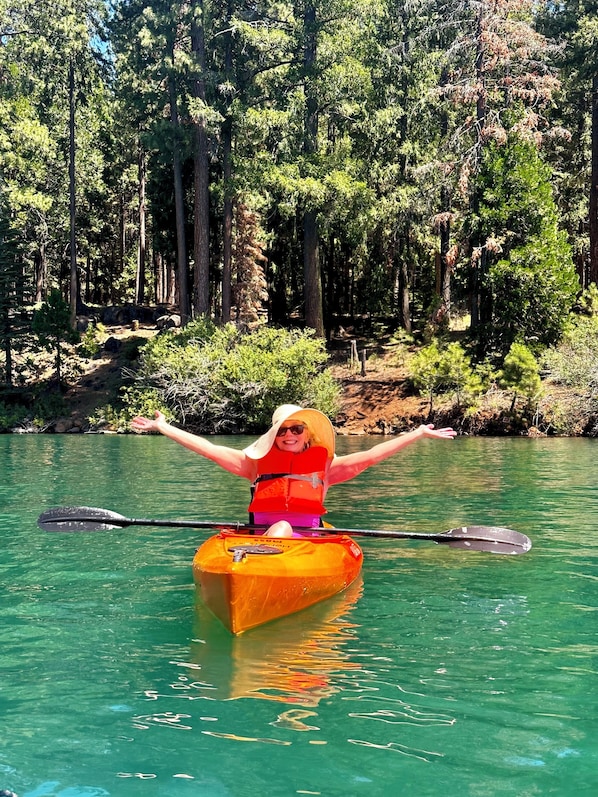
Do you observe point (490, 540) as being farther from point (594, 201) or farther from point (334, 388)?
point (594, 201)

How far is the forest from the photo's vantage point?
2995 cm

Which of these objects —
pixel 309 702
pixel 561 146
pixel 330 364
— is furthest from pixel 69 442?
pixel 561 146

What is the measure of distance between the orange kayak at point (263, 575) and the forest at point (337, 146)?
23.7 meters

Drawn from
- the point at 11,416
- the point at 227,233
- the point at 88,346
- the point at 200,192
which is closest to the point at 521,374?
the point at 227,233

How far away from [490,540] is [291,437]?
5.82ft

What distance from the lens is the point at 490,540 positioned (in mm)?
7160

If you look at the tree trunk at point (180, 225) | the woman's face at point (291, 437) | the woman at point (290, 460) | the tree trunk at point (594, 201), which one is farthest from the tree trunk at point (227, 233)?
the woman's face at point (291, 437)

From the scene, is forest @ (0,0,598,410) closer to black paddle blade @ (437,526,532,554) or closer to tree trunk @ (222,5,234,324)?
tree trunk @ (222,5,234,324)

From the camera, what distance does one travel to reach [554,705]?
4.68m

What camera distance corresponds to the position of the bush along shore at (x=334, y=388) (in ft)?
87.8

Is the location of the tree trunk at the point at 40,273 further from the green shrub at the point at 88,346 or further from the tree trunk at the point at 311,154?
the tree trunk at the point at 311,154

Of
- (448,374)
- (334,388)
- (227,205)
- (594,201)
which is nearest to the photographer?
(448,374)

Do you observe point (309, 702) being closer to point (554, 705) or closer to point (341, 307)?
point (554, 705)

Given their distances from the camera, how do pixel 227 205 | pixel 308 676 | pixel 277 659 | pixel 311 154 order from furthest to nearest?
pixel 227 205
pixel 311 154
pixel 277 659
pixel 308 676
